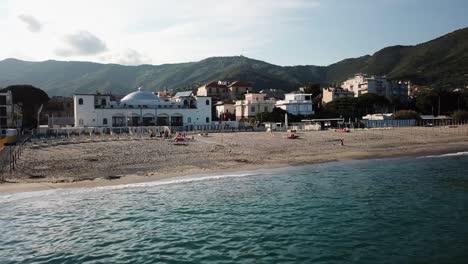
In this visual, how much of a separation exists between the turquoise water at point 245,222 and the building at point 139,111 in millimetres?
41564

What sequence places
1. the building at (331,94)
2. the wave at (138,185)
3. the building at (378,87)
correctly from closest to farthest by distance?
the wave at (138,185), the building at (331,94), the building at (378,87)

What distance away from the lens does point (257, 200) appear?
18516 millimetres

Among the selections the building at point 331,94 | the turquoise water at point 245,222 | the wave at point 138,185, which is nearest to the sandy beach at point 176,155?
the wave at point 138,185

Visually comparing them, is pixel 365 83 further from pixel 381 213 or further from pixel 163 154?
pixel 381 213

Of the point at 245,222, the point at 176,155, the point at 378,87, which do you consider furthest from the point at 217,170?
the point at 378,87

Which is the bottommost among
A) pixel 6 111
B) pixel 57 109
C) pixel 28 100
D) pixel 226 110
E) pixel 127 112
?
pixel 127 112

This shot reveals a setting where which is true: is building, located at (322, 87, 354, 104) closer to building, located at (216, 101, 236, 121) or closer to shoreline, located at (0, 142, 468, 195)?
building, located at (216, 101, 236, 121)

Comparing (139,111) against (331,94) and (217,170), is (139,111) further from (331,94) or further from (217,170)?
(331,94)

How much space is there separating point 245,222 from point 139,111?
51.4 m

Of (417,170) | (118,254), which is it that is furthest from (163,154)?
(118,254)

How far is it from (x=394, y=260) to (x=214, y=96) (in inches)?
4368

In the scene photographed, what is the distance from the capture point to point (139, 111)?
63.8m

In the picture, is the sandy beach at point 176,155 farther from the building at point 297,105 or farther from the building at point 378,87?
the building at point 378,87

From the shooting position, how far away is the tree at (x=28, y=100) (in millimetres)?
82875
